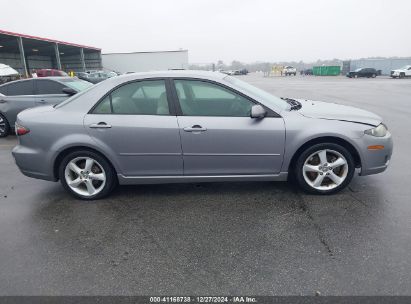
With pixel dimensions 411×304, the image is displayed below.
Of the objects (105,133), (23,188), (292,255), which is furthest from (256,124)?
(23,188)

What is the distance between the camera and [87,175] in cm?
395

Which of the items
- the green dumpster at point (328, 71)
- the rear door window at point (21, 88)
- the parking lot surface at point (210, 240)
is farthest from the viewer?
the green dumpster at point (328, 71)

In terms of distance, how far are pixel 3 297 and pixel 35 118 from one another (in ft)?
7.50

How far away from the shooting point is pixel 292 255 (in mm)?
2762

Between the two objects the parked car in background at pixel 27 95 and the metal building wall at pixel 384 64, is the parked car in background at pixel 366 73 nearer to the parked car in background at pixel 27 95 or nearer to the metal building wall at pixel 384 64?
the metal building wall at pixel 384 64

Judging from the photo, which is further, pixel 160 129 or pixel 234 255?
pixel 160 129

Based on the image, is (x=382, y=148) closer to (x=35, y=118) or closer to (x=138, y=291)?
(x=138, y=291)

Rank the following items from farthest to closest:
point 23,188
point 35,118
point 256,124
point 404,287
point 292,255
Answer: point 23,188
point 35,118
point 256,124
point 292,255
point 404,287

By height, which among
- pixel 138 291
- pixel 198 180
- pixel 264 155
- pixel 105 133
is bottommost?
pixel 138 291

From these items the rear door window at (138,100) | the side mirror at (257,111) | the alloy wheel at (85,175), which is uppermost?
the rear door window at (138,100)

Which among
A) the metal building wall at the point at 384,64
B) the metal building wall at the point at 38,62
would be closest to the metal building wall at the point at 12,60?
the metal building wall at the point at 38,62

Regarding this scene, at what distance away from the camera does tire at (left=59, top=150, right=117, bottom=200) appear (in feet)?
12.8

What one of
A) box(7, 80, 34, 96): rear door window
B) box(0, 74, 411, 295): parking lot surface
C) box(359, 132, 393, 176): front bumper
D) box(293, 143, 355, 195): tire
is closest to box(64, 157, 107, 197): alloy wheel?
box(0, 74, 411, 295): parking lot surface

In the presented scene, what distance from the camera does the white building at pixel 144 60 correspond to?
5125 centimetres
